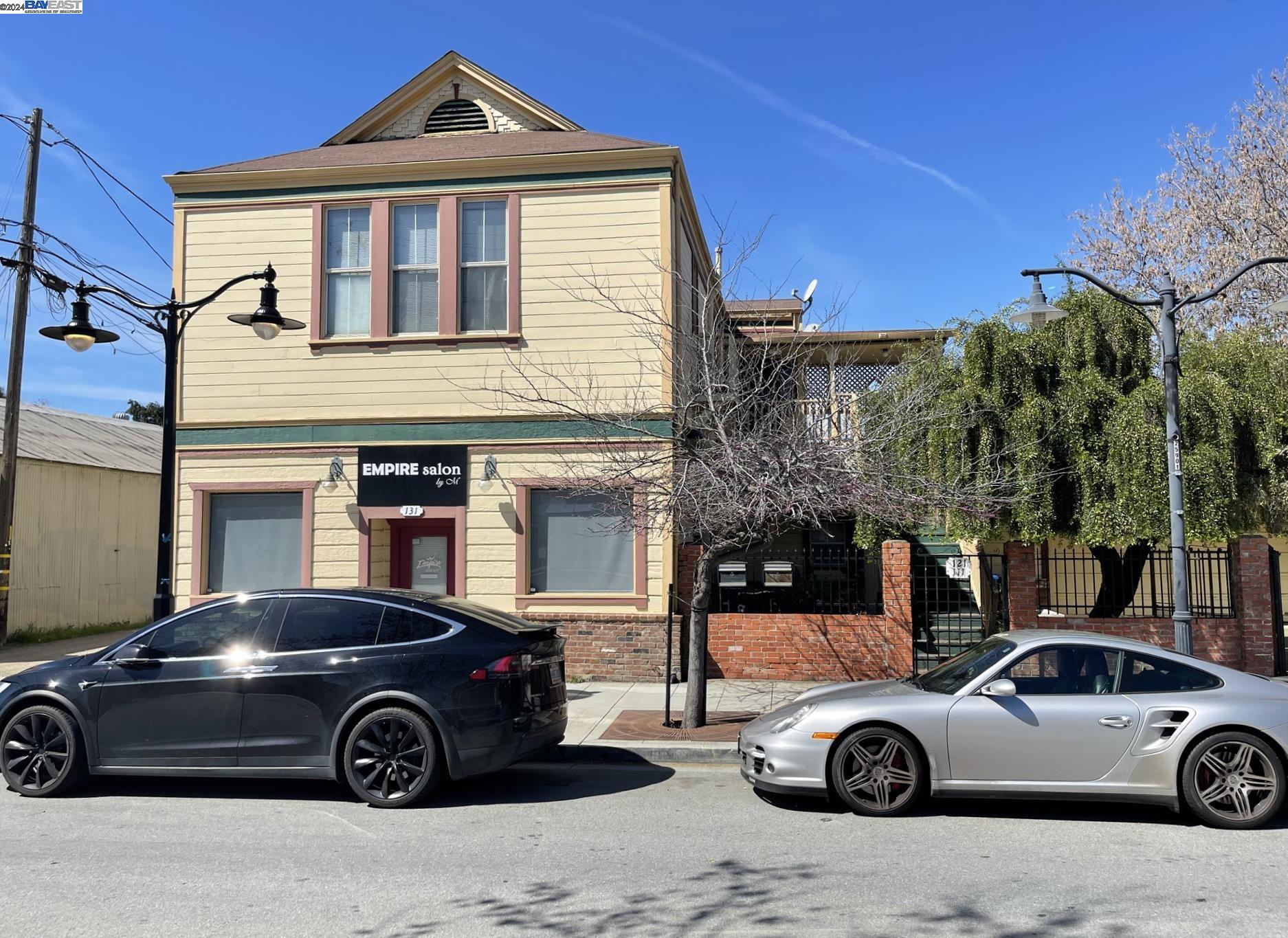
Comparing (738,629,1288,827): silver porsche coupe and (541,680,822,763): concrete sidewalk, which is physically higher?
(738,629,1288,827): silver porsche coupe

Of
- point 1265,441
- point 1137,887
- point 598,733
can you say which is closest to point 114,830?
point 598,733

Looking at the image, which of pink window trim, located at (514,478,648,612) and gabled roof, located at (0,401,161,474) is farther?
gabled roof, located at (0,401,161,474)

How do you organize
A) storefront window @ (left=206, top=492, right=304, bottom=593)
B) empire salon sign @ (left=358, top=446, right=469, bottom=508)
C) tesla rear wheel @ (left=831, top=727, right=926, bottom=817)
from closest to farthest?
1. tesla rear wheel @ (left=831, top=727, right=926, bottom=817)
2. empire salon sign @ (left=358, top=446, right=469, bottom=508)
3. storefront window @ (left=206, top=492, right=304, bottom=593)

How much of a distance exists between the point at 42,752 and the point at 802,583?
29.2 ft

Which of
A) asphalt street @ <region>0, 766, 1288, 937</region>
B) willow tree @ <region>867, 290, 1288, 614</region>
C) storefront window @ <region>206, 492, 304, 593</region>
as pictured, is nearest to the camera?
asphalt street @ <region>0, 766, 1288, 937</region>

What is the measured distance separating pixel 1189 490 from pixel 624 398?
6.74 metres

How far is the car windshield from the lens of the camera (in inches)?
261

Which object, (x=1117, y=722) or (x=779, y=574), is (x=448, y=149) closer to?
(x=779, y=574)

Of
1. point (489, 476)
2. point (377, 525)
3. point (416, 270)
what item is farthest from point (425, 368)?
point (377, 525)

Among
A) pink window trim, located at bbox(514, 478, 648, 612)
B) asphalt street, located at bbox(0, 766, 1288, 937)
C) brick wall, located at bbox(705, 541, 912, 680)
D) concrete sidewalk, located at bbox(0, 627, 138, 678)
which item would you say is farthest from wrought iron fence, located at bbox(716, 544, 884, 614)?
concrete sidewalk, located at bbox(0, 627, 138, 678)

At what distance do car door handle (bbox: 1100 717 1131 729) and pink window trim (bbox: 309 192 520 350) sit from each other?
8785 millimetres

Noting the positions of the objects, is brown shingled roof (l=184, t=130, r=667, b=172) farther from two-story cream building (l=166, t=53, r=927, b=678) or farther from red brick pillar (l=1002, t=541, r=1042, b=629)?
red brick pillar (l=1002, t=541, r=1042, b=629)

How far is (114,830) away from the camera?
6059 millimetres

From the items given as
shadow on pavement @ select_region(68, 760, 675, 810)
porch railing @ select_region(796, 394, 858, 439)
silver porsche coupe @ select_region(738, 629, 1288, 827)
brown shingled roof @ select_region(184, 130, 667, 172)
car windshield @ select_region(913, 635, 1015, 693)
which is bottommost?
shadow on pavement @ select_region(68, 760, 675, 810)
